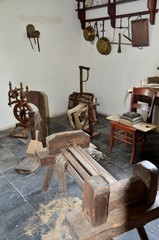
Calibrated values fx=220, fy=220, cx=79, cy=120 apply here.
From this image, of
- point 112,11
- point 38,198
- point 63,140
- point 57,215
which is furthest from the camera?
point 112,11

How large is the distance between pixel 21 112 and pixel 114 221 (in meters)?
3.00

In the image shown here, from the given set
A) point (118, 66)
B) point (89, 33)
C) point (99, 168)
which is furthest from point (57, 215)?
point (89, 33)

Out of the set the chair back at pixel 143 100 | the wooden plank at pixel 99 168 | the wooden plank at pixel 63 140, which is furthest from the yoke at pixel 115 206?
the chair back at pixel 143 100

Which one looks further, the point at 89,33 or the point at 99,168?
the point at 89,33

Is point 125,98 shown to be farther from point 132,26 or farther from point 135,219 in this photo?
point 135,219

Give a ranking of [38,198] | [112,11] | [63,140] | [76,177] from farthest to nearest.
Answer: [112,11] < [38,198] < [63,140] < [76,177]

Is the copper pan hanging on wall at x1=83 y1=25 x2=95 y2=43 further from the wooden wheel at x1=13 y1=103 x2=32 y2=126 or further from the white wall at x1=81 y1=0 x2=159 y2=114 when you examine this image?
the wooden wheel at x1=13 y1=103 x2=32 y2=126

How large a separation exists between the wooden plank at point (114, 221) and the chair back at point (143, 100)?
207cm

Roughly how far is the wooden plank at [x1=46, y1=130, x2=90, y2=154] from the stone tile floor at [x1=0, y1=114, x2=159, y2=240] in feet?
2.31

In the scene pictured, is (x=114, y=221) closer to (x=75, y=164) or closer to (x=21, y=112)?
(x=75, y=164)

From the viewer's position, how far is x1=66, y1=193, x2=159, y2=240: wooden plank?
2.25 feet

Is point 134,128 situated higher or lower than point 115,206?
lower

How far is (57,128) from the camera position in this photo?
3.91 meters

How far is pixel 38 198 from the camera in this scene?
2.13 meters
